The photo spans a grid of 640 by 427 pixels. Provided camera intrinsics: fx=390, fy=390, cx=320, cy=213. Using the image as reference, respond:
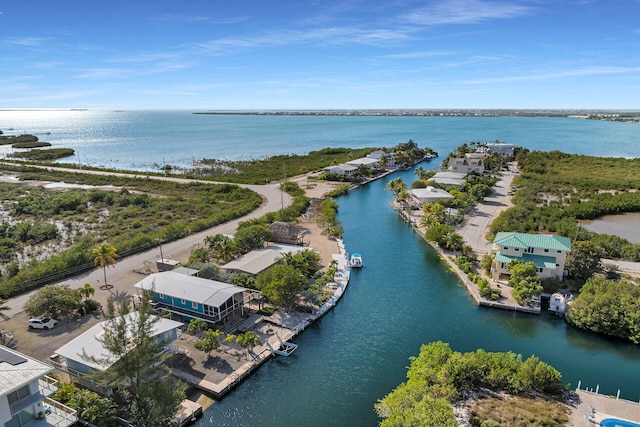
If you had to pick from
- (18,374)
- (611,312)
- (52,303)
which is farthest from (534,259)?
(52,303)

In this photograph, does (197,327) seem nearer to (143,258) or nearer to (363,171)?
(143,258)

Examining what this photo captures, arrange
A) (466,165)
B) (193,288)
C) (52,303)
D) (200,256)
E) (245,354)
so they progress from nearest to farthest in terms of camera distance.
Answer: (245,354) < (52,303) < (193,288) < (200,256) < (466,165)

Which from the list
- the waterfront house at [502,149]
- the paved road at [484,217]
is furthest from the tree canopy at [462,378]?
the waterfront house at [502,149]

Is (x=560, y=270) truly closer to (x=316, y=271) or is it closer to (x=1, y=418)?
(x=316, y=271)

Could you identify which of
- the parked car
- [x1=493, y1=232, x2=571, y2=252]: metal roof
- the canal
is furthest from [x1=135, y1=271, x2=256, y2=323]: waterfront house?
[x1=493, y1=232, x2=571, y2=252]: metal roof

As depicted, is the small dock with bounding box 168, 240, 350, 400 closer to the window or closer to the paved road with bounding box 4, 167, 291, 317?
the window

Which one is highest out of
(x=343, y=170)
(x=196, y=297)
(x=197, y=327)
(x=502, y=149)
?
(x=502, y=149)
